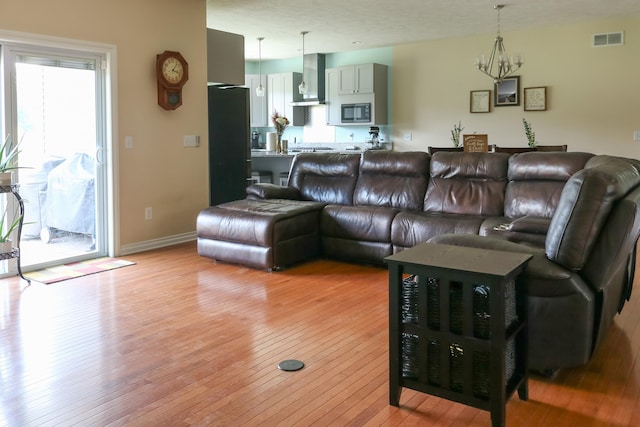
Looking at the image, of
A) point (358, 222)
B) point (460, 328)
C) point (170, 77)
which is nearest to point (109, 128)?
point (170, 77)

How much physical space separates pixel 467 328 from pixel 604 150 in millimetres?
6349

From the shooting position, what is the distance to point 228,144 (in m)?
7.18

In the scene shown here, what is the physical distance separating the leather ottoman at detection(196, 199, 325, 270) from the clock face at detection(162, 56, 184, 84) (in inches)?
62.1

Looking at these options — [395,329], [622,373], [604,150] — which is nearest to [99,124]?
[395,329]

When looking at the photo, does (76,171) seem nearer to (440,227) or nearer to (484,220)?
(440,227)

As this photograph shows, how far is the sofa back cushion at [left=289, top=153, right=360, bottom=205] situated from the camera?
221 inches

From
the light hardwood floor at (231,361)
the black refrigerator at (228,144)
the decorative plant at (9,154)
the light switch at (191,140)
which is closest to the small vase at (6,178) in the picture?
the decorative plant at (9,154)

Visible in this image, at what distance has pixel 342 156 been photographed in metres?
5.77

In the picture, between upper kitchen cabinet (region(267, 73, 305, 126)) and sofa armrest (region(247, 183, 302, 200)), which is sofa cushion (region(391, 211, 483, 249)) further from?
upper kitchen cabinet (region(267, 73, 305, 126))

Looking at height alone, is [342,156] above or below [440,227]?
above

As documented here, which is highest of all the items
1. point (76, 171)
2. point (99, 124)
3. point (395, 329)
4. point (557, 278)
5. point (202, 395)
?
point (99, 124)

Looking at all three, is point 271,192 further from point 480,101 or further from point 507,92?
point 507,92

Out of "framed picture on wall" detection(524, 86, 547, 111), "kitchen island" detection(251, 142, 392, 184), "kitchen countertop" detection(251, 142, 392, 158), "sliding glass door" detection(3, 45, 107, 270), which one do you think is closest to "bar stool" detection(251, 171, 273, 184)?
"kitchen island" detection(251, 142, 392, 184)

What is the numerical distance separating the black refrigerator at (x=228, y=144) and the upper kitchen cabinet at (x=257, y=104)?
3.20m
